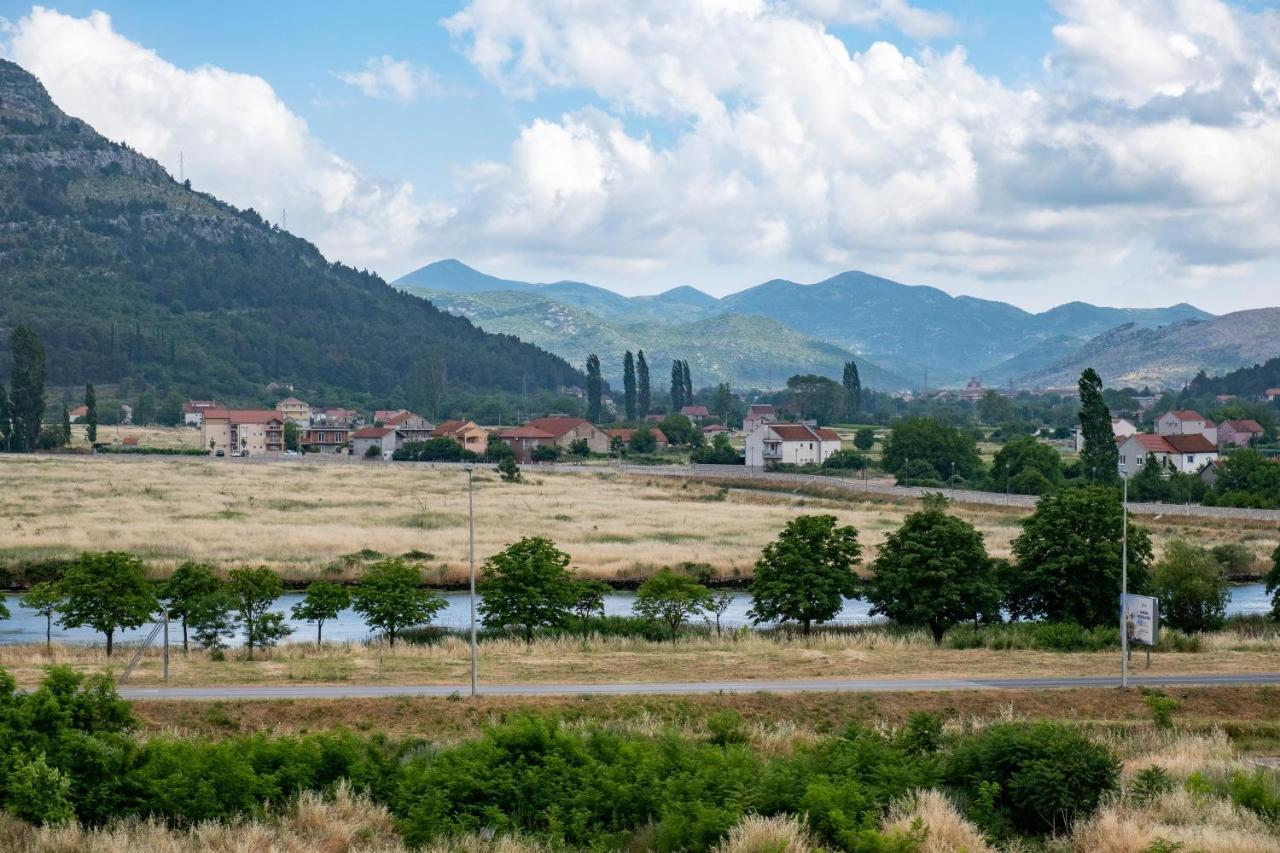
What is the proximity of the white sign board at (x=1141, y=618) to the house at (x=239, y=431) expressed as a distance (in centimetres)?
13819

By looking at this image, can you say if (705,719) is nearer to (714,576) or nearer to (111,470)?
(714,576)

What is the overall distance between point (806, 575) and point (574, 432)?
119083 millimetres

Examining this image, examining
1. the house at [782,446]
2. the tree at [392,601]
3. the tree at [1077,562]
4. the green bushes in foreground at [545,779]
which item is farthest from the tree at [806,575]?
the house at [782,446]

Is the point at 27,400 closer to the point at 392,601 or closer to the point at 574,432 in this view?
the point at 574,432

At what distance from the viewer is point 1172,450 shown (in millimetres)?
123500

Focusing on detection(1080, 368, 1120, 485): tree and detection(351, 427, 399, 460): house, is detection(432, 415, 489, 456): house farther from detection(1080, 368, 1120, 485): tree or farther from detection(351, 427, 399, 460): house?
detection(1080, 368, 1120, 485): tree

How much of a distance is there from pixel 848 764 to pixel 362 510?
68.2 metres

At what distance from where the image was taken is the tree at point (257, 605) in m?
39.6

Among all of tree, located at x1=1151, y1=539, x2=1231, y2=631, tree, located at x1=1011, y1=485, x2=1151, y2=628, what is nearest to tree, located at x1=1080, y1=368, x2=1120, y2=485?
tree, located at x1=1151, y1=539, x2=1231, y2=631

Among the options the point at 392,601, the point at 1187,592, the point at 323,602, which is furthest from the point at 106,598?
the point at 1187,592

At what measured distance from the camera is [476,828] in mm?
17328

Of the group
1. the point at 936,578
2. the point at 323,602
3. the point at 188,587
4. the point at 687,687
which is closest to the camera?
the point at 687,687

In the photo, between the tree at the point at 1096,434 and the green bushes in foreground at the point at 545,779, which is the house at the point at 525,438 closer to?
the tree at the point at 1096,434

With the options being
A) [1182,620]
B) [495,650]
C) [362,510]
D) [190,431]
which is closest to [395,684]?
[495,650]
